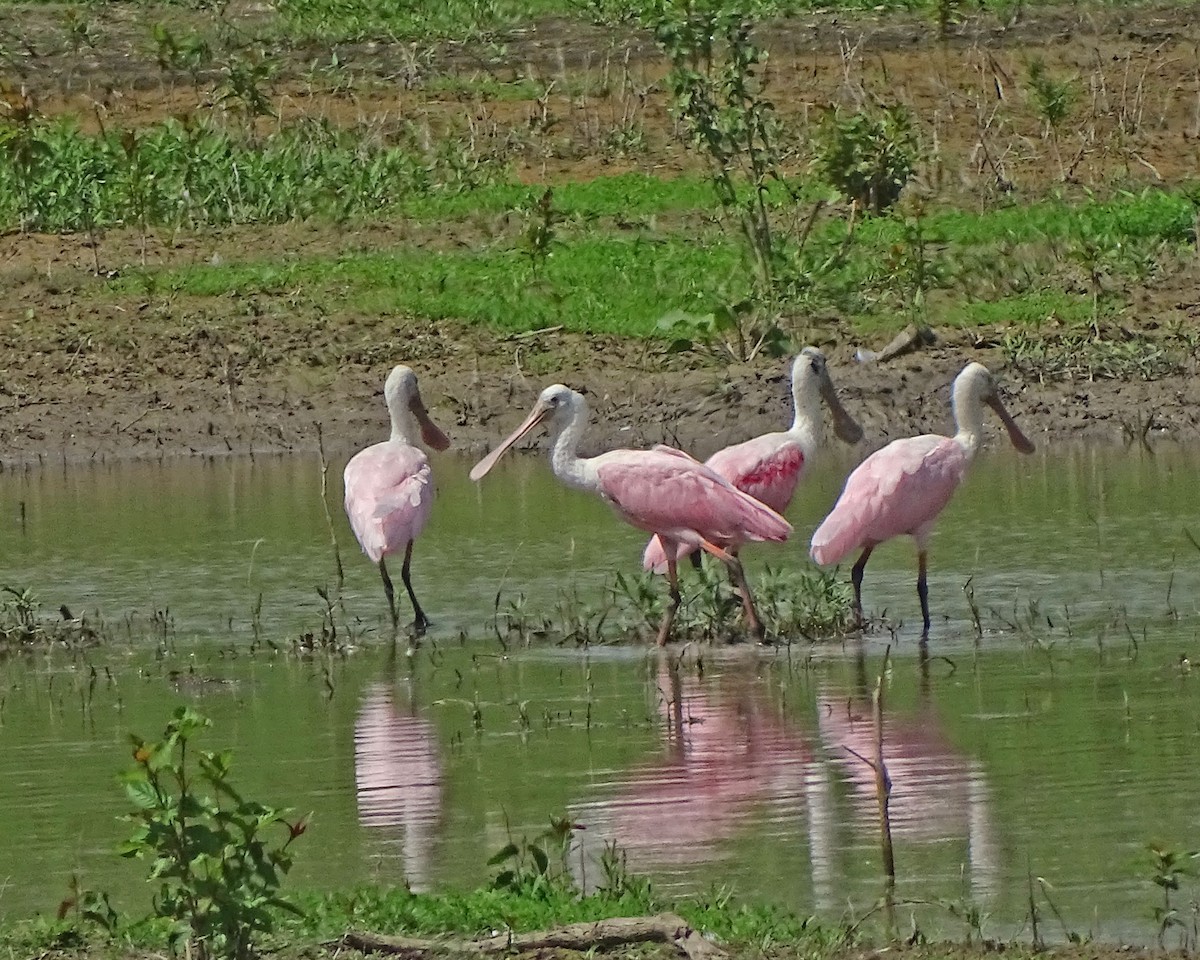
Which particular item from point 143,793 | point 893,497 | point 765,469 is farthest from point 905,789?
point 765,469

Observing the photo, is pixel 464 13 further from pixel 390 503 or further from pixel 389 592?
pixel 389 592

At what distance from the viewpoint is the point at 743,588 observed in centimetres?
1132

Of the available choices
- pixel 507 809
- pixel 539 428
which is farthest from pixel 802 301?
pixel 507 809

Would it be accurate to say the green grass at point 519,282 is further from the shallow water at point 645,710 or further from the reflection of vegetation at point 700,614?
the reflection of vegetation at point 700,614

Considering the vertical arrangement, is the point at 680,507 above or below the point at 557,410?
below

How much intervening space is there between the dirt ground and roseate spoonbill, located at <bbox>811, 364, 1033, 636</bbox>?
182 inches

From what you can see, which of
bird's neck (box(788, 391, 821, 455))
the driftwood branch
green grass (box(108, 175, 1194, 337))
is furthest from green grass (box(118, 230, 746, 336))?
the driftwood branch

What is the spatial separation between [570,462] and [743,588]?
1.19 metres

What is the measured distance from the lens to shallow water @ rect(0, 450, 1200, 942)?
753 centimetres

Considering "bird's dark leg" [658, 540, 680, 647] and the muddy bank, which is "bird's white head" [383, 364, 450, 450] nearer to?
"bird's dark leg" [658, 540, 680, 647]

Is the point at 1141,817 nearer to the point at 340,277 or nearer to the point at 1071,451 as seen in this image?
the point at 1071,451

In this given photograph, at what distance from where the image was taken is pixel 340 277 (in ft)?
64.0

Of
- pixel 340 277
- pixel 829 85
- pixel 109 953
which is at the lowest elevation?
pixel 109 953

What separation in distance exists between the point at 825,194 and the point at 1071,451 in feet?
16.0
